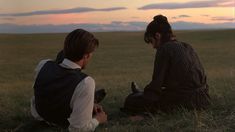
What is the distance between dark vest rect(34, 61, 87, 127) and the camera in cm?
455

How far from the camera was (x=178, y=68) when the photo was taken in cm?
580

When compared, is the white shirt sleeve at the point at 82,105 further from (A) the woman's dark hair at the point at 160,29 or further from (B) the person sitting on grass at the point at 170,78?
(A) the woman's dark hair at the point at 160,29

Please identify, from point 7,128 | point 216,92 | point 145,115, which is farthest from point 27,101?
point 216,92

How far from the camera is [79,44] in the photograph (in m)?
4.39

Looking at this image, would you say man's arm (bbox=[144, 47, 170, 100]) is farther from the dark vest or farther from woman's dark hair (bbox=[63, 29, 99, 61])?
woman's dark hair (bbox=[63, 29, 99, 61])

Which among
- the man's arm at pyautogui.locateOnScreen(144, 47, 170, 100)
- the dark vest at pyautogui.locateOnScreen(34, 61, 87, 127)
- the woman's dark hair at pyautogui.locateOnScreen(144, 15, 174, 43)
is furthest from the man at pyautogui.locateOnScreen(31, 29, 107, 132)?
the woman's dark hair at pyautogui.locateOnScreen(144, 15, 174, 43)

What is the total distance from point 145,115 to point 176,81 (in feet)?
1.75

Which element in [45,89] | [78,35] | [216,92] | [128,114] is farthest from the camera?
[216,92]

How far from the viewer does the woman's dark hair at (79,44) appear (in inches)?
173

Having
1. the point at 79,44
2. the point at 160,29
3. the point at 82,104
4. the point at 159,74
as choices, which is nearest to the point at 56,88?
the point at 82,104

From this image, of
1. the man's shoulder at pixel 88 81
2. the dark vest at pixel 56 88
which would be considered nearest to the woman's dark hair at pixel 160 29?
the dark vest at pixel 56 88

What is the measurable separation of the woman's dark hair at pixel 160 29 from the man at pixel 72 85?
133 cm

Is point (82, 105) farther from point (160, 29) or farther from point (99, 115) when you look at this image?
point (160, 29)

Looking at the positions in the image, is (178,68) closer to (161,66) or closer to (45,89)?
(161,66)
